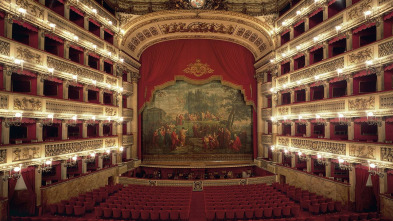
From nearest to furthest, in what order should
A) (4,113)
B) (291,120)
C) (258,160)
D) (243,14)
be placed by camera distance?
1. (4,113)
2. (291,120)
3. (243,14)
4. (258,160)

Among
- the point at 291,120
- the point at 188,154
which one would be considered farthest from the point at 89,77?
the point at 291,120

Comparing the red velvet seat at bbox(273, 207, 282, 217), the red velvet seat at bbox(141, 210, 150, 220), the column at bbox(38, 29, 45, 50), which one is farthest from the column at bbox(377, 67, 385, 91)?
the column at bbox(38, 29, 45, 50)

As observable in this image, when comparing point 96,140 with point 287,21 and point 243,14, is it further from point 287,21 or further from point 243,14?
point 287,21

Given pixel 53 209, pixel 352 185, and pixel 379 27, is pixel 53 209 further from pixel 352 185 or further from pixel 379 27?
pixel 379 27

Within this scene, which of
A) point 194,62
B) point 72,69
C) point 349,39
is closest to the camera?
point 349,39

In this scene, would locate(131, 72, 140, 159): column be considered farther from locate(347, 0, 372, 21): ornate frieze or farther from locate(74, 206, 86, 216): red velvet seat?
locate(347, 0, 372, 21): ornate frieze

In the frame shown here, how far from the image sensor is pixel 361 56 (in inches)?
530

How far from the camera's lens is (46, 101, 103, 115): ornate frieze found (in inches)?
567

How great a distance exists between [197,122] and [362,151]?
14.2 meters

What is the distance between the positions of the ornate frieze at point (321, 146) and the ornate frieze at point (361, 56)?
4470 mm

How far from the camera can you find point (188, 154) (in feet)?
79.4

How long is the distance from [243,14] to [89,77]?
12815 millimetres

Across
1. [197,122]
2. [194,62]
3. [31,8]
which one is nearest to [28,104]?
[31,8]

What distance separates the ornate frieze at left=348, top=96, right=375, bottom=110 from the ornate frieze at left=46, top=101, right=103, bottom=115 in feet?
51.3
